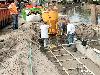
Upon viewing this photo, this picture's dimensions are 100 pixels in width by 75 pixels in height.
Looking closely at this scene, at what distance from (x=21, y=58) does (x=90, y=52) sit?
129 inches

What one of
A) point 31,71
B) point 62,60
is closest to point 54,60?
point 62,60

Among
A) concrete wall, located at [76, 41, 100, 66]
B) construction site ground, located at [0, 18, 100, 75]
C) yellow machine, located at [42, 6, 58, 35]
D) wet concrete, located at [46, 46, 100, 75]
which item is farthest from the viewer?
yellow machine, located at [42, 6, 58, 35]

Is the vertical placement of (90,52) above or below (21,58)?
below

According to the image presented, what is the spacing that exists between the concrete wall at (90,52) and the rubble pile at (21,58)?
1934 mm

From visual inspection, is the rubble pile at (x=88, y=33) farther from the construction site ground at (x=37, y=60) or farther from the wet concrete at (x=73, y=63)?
the wet concrete at (x=73, y=63)

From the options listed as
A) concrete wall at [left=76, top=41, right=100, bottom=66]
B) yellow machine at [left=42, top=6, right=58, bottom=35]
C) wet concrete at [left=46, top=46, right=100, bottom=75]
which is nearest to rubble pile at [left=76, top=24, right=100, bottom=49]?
yellow machine at [left=42, top=6, right=58, bottom=35]

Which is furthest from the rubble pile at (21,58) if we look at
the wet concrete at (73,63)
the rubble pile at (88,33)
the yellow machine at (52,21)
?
the rubble pile at (88,33)

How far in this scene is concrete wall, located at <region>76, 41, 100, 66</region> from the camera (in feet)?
44.2

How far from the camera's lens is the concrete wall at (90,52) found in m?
13.5

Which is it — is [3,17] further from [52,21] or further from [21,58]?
[21,58]

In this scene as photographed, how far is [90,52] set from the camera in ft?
47.0

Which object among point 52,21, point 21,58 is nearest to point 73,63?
point 21,58

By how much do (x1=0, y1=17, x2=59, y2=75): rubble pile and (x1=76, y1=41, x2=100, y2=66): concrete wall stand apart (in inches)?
76.1

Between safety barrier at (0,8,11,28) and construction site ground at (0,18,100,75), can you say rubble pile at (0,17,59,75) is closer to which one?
construction site ground at (0,18,100,75)
